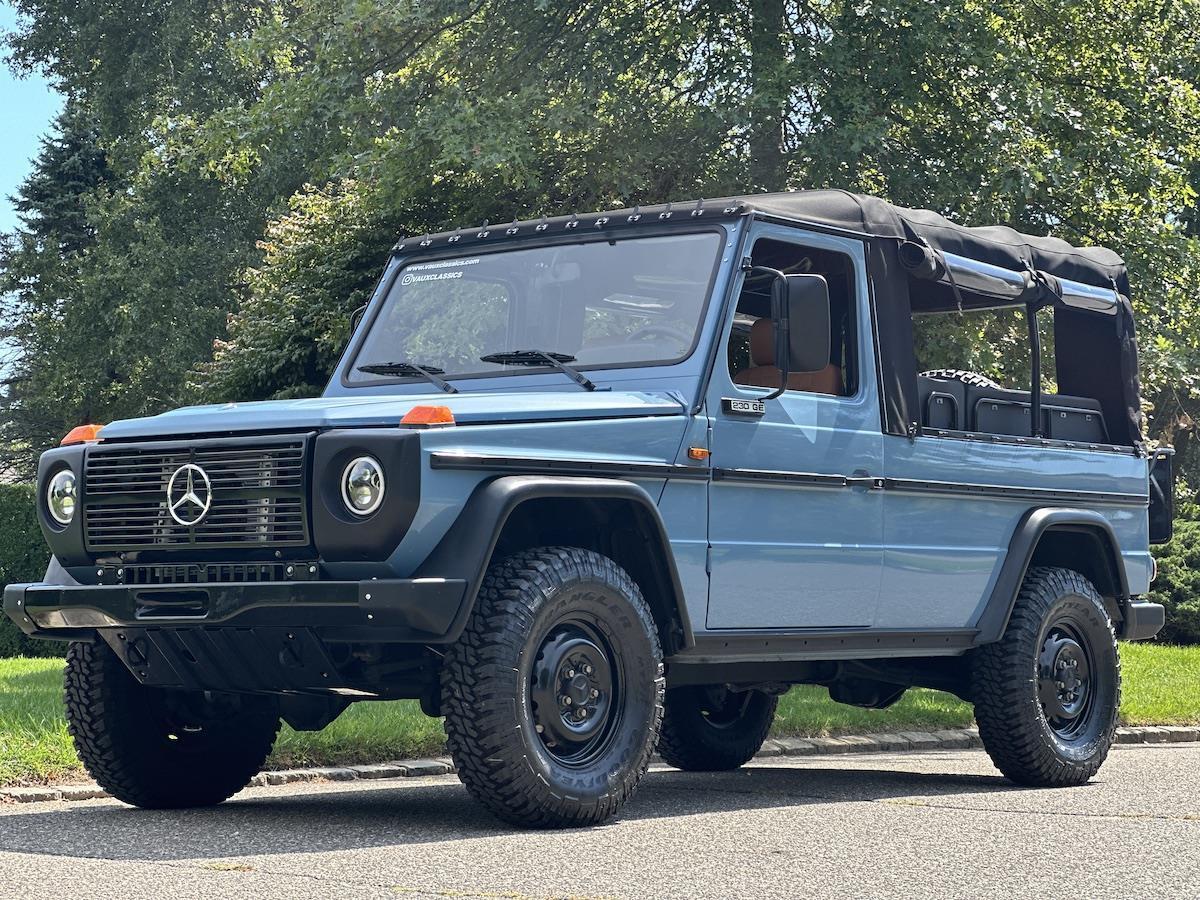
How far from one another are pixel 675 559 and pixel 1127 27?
14045 mm

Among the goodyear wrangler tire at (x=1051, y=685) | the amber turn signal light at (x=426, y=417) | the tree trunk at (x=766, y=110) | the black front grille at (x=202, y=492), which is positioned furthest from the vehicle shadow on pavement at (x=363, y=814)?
the tree trunk at (x=766, y=110)

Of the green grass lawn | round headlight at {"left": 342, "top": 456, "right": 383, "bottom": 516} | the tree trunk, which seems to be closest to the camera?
round headlight at {"left": 342, "top": 456, "right": 383, "bottom": 516}

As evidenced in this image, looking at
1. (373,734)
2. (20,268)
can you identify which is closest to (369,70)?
(373,734)

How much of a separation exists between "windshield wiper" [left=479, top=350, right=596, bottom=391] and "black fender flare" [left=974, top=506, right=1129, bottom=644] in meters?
2.83

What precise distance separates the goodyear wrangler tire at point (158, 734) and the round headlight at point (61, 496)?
26.5 inches

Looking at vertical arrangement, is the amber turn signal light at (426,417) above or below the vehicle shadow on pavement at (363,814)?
above

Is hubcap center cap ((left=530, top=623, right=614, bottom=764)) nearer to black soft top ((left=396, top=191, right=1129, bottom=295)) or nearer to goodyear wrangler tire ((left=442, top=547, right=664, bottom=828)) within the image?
goodyear wrangler tire ((left=442, top=547, right=664, bottom=828))

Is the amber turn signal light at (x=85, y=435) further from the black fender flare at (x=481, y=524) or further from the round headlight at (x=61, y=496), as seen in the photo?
the black fender flare at (x=481, y=524)

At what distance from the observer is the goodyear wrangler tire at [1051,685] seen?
31.8 ft

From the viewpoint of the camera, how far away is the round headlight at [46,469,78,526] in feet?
25.0

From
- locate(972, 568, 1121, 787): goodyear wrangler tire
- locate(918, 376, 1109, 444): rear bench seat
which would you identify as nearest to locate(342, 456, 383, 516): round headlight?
locate(918, 376, 1109, 444): rear bench seat

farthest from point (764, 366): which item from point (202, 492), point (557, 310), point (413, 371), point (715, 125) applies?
point (715, 125)

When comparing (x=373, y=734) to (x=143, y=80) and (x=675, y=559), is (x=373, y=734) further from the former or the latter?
(x=143, y=80)

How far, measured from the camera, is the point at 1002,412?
10297mm
